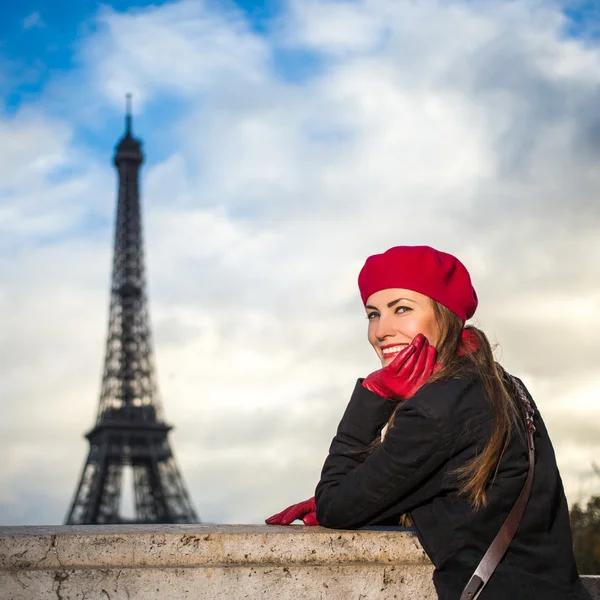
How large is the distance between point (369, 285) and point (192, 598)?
1313mm

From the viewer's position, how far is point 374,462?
320 centimetres

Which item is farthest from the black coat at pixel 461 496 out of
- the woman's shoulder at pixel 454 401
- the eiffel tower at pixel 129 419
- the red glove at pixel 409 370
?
the eiffel tower at pixel 129 419

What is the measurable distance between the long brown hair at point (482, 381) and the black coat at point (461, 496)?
33mm

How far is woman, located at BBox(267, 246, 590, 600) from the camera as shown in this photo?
10.1ft

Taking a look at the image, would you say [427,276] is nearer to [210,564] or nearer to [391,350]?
[391,350]

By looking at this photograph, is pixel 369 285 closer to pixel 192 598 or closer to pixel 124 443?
pixel 192 598

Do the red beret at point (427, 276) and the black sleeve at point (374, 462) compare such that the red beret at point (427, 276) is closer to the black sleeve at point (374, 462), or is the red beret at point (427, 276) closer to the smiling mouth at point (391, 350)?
the smiling mouth at point (391, 350)

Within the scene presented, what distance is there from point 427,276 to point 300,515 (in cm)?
107

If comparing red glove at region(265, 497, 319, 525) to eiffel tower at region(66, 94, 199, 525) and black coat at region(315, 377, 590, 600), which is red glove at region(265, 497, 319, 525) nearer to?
black coat at region(315, 377, 590, 600)

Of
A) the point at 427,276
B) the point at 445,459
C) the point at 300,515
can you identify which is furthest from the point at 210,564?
the point at 427,276

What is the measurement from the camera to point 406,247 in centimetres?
362

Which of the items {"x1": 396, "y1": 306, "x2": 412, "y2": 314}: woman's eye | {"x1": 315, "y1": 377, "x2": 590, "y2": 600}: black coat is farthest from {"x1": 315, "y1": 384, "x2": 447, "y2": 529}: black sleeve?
{"x1": 396, "y1": 306, "x2": 412, "y2": 314}: woman's eye

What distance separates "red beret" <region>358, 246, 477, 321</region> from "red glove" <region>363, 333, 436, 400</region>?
0.21 metres

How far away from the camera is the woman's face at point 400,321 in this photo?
353 cm
